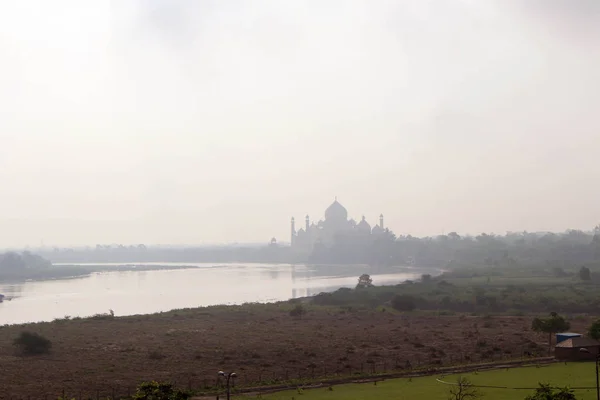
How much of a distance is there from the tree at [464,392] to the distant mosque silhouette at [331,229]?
120 m

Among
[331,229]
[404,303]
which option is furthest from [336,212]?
[404,303]

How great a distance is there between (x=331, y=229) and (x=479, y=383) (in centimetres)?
13097

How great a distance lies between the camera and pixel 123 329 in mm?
36188

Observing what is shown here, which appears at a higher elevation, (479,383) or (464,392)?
(464,392)

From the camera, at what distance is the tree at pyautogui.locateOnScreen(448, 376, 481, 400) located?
17388mm

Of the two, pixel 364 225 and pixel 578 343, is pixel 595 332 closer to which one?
pixel 578 343

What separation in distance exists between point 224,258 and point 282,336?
15242 cm

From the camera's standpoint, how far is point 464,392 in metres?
18.9

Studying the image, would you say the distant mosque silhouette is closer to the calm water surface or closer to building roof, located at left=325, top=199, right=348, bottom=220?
building roof, located at left=325, top=199, right=348, bottom=220

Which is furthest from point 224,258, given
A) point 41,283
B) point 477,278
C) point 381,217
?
point 477,278

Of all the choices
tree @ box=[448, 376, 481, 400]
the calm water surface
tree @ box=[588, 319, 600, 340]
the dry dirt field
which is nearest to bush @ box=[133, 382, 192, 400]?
tree @ box=[448, 376, 481, 400]

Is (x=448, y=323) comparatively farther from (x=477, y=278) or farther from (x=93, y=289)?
(x=93, y=289)

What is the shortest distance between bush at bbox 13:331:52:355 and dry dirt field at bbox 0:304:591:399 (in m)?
0.48

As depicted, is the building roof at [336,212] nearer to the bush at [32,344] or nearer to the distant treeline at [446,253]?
the distant treeline at [446,253]
